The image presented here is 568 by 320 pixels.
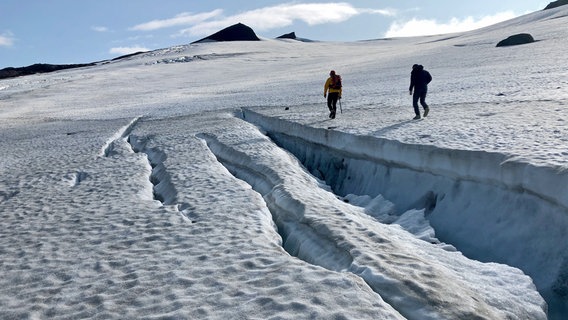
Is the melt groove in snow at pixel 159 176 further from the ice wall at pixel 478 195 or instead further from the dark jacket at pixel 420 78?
the dark jacket at pixel 420 78

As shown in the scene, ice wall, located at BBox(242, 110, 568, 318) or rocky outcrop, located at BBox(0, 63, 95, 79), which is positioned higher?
rocky outcrop, located at BBox(0, 63, 95, 79)

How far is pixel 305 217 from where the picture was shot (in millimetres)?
7438

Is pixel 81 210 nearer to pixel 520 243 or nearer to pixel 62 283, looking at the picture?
pixel 62 283

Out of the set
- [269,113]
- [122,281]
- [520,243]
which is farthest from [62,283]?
[269,113]

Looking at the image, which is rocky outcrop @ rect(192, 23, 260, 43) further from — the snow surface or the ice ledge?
the ice ledge

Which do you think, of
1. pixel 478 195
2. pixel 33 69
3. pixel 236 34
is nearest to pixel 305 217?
pixel 478 195

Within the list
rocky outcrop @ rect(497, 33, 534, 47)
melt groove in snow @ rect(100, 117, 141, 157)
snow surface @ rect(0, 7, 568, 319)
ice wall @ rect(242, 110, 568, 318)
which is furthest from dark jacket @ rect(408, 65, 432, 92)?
rocky outcrop @ rect(497, 33, 534, 47)

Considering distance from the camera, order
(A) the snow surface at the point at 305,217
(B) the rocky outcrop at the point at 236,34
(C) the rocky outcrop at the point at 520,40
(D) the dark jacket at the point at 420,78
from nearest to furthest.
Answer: (A) the snow surface at the point at 305,217
(D) the dark jacket at the point at 420,78
(C) the rocky outcrop at the point at 520,40
(B) the rocky outcrop at the point at 236,34

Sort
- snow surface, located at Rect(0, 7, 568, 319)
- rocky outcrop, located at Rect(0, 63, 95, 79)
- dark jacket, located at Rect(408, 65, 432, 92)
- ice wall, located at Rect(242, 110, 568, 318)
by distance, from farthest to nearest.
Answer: rocky outcrop, located at Rect(0, 63, 95, 79)
dark jacket, located at Rect(408, 65, 432, 92)
ice wall, located at Rect(242, 110, 568, 318)
snow surface, located at Rect(0, 7, 568, 319)

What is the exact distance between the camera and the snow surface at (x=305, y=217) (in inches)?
199

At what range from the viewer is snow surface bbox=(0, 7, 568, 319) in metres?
5.06

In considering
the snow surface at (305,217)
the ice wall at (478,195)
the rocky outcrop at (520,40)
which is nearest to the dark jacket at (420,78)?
the snow surface at (305,217)

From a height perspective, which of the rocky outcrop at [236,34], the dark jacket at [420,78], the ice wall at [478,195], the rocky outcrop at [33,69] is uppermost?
the rocky outcrop at [236,34]

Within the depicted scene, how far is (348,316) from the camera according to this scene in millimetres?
4449
